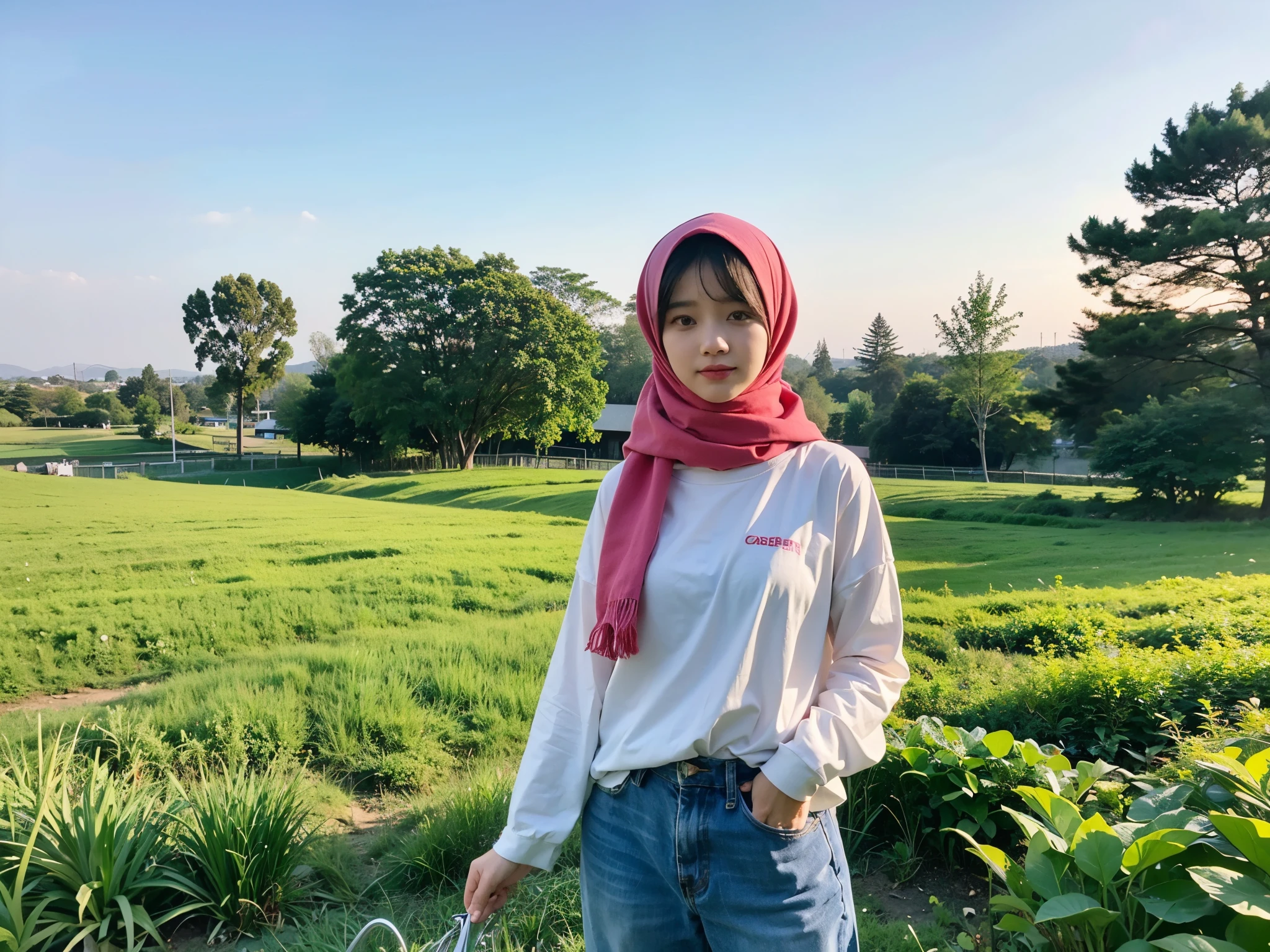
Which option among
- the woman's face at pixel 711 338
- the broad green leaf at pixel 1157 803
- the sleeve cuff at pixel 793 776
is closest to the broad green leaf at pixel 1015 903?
the broad green leaf at pixel 1157 803

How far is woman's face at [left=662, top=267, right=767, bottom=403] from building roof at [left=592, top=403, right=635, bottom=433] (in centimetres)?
1984

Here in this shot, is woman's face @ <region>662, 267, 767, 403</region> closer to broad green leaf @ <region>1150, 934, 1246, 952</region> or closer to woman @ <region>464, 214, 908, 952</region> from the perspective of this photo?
woman @ <region>464, 214, 908, 952</region>

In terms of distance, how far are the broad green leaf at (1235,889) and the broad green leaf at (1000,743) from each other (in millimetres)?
829

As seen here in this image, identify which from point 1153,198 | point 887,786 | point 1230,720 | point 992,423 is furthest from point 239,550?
point 992,423

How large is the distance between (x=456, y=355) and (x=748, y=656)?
11.6 metres

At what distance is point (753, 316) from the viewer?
1.08 meters

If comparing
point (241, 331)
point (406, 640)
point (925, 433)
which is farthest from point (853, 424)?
point (406, 640)

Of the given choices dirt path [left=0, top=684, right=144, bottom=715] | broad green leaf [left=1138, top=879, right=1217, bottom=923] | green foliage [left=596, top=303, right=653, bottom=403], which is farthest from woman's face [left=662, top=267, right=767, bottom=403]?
green foliage [left=596, top=303, right=653, bottom=403]

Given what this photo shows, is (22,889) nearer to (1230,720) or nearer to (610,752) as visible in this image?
(610,752)

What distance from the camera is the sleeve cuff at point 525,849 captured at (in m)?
1.08

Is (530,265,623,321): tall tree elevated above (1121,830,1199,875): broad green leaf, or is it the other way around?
(530,265,623,321): tall tree

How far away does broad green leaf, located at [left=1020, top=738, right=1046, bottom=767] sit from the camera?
2039mm

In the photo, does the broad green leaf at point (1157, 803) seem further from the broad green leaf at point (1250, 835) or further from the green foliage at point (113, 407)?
the green foliage at point (113, 407)

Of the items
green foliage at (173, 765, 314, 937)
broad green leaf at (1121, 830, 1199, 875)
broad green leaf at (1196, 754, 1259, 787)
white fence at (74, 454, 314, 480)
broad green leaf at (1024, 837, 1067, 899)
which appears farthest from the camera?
white fence at (74, 454, 314, 480)
